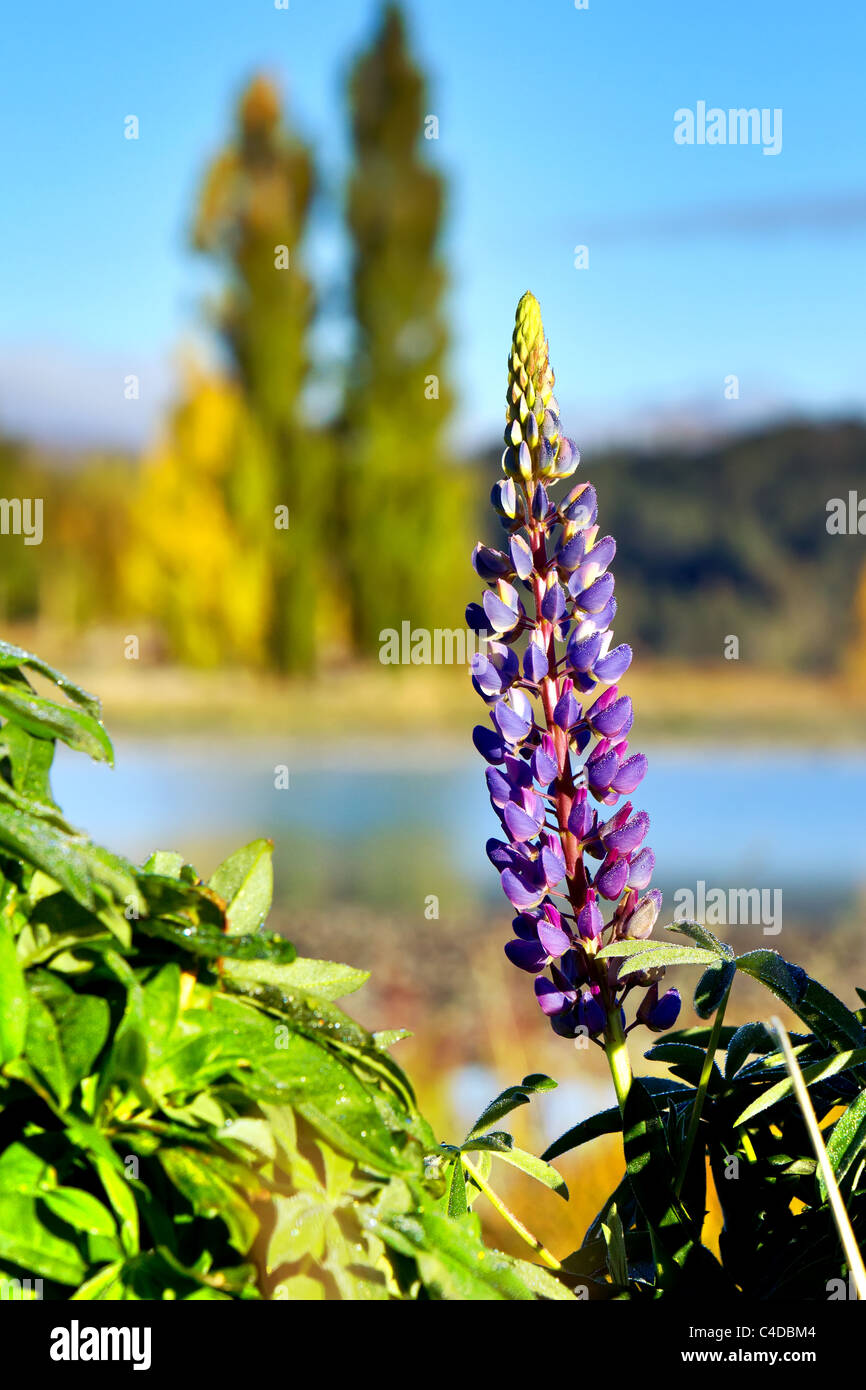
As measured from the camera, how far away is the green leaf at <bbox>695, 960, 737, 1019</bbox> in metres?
0.68

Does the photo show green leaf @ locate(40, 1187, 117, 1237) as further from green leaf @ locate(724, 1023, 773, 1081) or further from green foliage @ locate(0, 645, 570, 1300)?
green leaf @ locate(724, 1023, 773, 1081)

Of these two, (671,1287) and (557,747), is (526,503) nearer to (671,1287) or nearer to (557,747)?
(557,747)

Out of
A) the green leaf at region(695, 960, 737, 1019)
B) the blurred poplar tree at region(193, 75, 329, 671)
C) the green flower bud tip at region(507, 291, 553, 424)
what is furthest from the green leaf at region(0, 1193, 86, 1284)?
the blurred poplar tree at region(193, 75, 329, 671)

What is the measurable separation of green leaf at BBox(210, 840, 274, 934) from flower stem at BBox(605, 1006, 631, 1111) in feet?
0.70

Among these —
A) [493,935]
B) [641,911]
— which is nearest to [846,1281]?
[641,911]

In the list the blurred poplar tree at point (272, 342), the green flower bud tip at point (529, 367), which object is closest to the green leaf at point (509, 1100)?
the green flower bud tip at point (529, 367)

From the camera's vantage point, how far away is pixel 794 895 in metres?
9.21

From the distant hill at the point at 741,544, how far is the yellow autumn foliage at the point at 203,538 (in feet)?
15.5

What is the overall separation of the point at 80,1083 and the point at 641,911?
353 mm

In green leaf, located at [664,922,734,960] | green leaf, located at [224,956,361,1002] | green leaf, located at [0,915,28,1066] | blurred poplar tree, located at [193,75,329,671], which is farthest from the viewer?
blurred poplar tree, located at [193,75,329,671]

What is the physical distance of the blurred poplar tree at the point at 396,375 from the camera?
19344mm

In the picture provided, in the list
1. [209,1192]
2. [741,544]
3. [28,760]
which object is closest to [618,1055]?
[209,1192]

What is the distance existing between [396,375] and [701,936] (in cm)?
1939

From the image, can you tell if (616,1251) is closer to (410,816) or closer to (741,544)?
(410,816)
